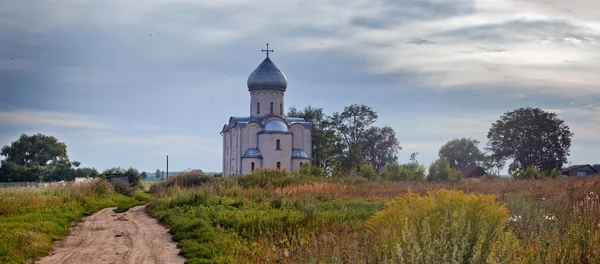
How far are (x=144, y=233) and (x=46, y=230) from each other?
2196 mm

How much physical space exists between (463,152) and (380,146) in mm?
22421

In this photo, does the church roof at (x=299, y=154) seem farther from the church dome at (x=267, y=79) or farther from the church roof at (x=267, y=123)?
the church dome at (x=267, y=79)

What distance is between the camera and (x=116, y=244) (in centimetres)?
1266

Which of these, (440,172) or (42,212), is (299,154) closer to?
(440,172)

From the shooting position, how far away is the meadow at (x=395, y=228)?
23.5 feet

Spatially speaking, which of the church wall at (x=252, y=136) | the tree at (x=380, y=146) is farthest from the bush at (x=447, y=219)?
the tree at (x=380, y=146)

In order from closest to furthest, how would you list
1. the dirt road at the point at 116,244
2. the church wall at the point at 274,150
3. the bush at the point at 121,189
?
1. the dirt road at the point at 116,244
2. the bush at the point at 121,189
3. the church wall at the point at 274,150

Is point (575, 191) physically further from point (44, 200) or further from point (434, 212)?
point (44, 200)

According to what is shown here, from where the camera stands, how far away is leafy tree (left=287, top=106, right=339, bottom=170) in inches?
2318

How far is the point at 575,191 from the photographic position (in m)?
17.2

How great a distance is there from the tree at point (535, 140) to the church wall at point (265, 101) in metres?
25.4

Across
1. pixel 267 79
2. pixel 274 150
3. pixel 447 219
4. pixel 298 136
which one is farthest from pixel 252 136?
pixel 447 219

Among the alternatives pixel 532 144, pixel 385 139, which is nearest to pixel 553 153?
pixel 532 144

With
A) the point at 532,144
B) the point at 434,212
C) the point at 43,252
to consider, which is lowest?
the point at 43,252
